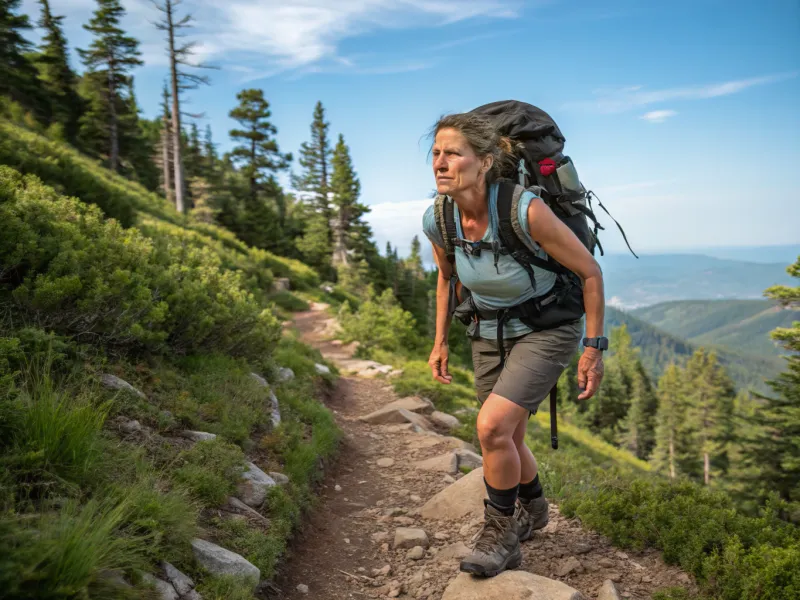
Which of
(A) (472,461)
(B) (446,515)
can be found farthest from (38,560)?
(A) (472,461)

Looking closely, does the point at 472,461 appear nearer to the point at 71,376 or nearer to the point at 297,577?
the point at 297,577

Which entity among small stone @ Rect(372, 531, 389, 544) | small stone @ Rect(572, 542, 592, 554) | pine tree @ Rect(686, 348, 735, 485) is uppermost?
small stone @ Rect(572, 542, 592, 554)

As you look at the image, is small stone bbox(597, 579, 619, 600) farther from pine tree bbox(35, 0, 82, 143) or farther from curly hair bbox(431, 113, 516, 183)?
pine tree bbox(35, 0, 82, 143)

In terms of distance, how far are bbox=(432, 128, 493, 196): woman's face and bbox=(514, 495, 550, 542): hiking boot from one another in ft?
8.03

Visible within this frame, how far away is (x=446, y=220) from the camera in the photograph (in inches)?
131

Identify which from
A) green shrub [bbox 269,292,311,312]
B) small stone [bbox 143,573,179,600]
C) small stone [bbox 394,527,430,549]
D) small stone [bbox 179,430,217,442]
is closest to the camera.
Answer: small stone [bbox 143,573,179,600]

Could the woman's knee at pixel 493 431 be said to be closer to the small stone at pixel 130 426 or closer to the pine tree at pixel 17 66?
the small stone at pixel 130 426

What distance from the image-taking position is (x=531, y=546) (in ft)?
13.0

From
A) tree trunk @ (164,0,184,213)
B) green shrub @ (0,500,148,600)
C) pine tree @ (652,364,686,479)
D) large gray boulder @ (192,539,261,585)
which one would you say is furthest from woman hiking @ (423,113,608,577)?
pine tree @ (652,364,686,479)

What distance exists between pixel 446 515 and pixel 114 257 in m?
4.22

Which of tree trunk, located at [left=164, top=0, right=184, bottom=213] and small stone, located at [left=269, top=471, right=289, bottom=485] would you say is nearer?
small stone, located at [left=269, top=471, right=289, bottom=485]

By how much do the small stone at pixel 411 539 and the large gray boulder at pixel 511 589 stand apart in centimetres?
115

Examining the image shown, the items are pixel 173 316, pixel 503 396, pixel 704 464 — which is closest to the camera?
pixel 503 396

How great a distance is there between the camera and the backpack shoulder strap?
3.33 m
